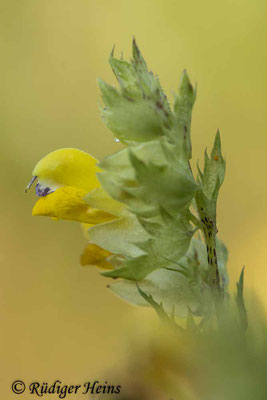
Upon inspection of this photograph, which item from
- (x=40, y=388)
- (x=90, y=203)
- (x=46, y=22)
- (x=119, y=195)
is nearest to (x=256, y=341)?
(x=119, y=195)

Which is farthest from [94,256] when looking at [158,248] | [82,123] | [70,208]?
[82,123]

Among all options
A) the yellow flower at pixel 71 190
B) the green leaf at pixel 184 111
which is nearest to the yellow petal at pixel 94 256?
the yellow flower at pixel 71 190

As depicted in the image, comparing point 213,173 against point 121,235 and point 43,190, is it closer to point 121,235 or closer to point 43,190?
point 121,235

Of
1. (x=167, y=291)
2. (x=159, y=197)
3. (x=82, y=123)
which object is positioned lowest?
(x=167, y=291)

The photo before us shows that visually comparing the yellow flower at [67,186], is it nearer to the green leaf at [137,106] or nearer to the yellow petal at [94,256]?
the yellow petal at [94,256]

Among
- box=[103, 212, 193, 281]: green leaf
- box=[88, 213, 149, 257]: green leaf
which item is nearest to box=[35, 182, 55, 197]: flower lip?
box=[88, 213, 149, 257]: green leaf

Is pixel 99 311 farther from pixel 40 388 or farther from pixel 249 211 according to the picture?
pixel 40 388
